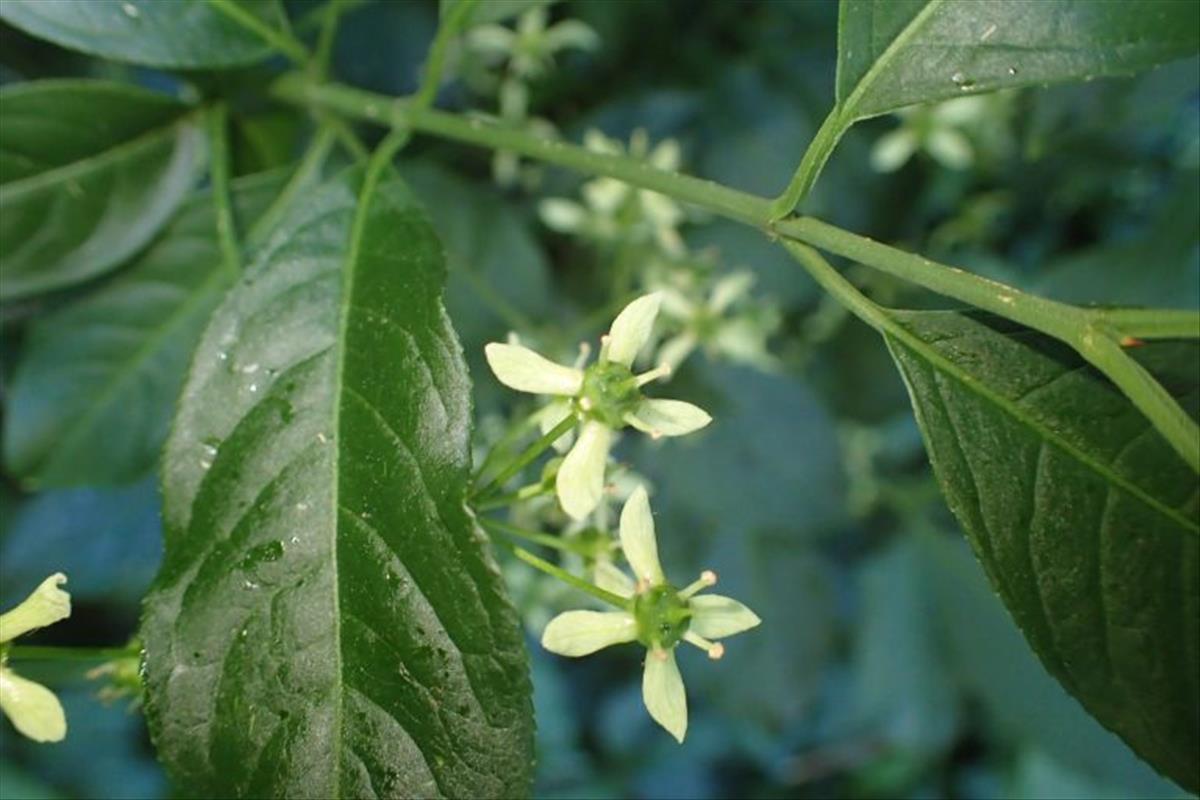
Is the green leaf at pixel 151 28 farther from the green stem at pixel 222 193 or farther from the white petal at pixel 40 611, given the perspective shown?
the white petal at pixel 40 611

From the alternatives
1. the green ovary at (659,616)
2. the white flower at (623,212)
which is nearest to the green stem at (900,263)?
the green ovary at (659,616)

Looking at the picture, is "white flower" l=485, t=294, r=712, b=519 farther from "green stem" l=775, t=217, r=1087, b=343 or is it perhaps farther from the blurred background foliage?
the blurred background foliage

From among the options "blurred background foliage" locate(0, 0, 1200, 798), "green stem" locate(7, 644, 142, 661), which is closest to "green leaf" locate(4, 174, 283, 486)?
"blurred background foliage" locate(0, 0, 1200, 798)

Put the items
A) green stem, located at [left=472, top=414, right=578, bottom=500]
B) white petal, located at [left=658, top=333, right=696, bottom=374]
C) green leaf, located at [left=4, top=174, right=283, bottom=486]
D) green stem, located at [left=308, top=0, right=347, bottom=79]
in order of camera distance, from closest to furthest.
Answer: green stem, located at [left=472, top=414, right=578, bottom=500], green stem, located at [left=308, top=0, right=347, bottom=79], green leaf, located at [left=4, top=174, right=283, bottom=486], white petal, located at [left=658, top=333, right=696, bottom=374]

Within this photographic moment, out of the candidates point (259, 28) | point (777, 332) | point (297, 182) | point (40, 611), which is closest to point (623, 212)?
point (777, 332)

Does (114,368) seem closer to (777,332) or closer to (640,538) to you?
(640,538)

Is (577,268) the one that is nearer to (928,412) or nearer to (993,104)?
(993,104)
